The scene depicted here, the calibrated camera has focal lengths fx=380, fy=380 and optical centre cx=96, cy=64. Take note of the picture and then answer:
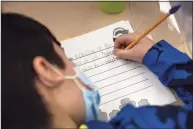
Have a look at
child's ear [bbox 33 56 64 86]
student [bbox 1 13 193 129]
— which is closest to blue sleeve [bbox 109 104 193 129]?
student [bbox 1 13 193 129]

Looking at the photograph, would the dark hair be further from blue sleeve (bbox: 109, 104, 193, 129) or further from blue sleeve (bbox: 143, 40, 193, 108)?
blue sleeve (bbox: 143, 40, 193, 108)

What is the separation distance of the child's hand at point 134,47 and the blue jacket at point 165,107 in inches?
0.5

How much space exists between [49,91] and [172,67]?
290 mm

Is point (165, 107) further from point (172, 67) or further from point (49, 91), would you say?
point (49, 91)

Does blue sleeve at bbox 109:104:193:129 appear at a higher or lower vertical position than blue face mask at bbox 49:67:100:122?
lower

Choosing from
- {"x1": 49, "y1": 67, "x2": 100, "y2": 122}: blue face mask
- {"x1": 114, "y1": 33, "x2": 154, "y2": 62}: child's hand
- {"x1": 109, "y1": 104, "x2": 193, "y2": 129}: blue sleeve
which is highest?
{"x1": 114, "y1": 33, "x2": 154, "y2": 62}: child's hand

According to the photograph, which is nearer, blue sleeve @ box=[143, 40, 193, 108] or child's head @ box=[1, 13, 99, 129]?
child's head @ box=[1, 13, 99, 129]

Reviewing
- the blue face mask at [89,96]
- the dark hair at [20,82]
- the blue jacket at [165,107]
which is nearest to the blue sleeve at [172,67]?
the blue jacket at [165,107]

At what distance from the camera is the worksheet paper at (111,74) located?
0.80 meters

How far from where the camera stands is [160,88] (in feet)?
2.66

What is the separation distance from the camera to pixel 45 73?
25.1 inches

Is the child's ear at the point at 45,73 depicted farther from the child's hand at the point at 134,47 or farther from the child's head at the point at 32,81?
the child's hand at the point at 134,47

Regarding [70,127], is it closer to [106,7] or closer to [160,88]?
[160,88]

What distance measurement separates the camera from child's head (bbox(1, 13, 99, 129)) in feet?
Result: 2.01
